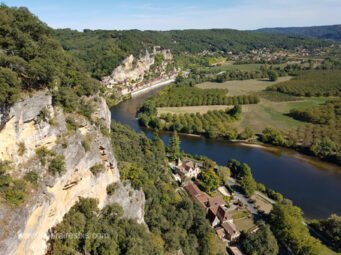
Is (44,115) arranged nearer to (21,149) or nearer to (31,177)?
(21,149)

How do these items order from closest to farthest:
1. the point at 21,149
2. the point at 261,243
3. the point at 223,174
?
the point at 21,149 < the point at 261,243 < the point at 223,174

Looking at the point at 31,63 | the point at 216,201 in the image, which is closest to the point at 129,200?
the point at 31,63

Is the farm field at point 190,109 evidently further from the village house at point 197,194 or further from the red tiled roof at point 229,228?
the red tiled roof at point 229,228

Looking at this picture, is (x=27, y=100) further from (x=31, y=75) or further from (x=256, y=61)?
(x=256, y=61)

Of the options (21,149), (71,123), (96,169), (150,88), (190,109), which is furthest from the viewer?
(150,88)

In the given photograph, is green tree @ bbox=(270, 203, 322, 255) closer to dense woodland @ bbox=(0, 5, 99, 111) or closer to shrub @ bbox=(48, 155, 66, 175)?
dense woodland @ bbox=(0, 5, 99, 111)

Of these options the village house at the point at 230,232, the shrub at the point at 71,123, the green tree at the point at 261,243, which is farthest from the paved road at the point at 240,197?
the shrub at the point at 71,123

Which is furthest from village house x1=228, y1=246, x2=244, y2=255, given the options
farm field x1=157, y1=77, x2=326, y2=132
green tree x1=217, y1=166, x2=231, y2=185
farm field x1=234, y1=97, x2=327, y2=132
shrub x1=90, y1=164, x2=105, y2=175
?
farm field x1=234, y1=97, x2=327, y2=132
